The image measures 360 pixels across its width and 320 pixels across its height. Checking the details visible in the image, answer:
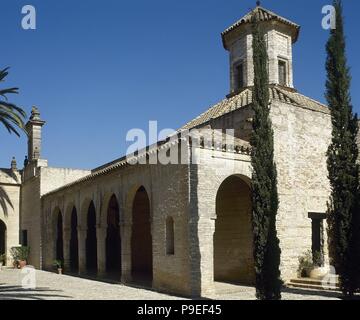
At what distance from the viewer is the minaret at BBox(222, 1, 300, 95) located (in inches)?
866

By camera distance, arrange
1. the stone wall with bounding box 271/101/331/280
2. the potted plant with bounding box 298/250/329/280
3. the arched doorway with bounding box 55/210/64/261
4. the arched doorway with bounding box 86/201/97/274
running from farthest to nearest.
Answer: the arched doorway with bounding box 55/210/64/261 → the arched doorway with bounding box 86/201/97/274 → the stone wall with bounding box 271/101/331/280 → the potted plant with bounding box 298/250/329/280

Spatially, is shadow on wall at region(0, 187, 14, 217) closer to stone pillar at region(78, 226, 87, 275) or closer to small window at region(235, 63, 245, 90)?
stone pillar at region(78, 226, 87, 275)

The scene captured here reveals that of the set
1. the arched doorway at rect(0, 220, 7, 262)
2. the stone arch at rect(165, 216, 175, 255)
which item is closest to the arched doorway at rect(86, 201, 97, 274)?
the arched doorway at rect(0, 220, 7, 262)

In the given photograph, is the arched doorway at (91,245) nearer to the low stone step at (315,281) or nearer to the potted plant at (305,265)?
the potted plant at (305,265)

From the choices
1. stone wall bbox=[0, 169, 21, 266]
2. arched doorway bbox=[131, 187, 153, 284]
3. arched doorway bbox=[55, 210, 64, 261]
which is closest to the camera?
arched doorway bbox=[131, 187, 153, 284]

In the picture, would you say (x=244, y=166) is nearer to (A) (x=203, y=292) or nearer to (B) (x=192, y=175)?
(B) (x=192, y=175)

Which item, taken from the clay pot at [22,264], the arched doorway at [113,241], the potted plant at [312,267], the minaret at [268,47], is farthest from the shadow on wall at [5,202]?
the potted plant at [312,267]

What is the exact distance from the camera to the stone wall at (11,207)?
31172mm

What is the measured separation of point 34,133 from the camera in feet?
101

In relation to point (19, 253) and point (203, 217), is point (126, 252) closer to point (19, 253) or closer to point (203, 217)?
point (203, 217)

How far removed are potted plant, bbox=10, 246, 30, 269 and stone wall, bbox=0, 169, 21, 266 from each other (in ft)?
1.52

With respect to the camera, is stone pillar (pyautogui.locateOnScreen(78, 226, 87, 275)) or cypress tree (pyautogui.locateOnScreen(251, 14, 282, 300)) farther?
stone pillar (pyautogui.locateOnScreen(78, 226, 87, 275))

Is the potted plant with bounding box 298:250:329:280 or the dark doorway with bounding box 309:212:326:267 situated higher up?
the dark doorway with bounding box 309:212:326:267
